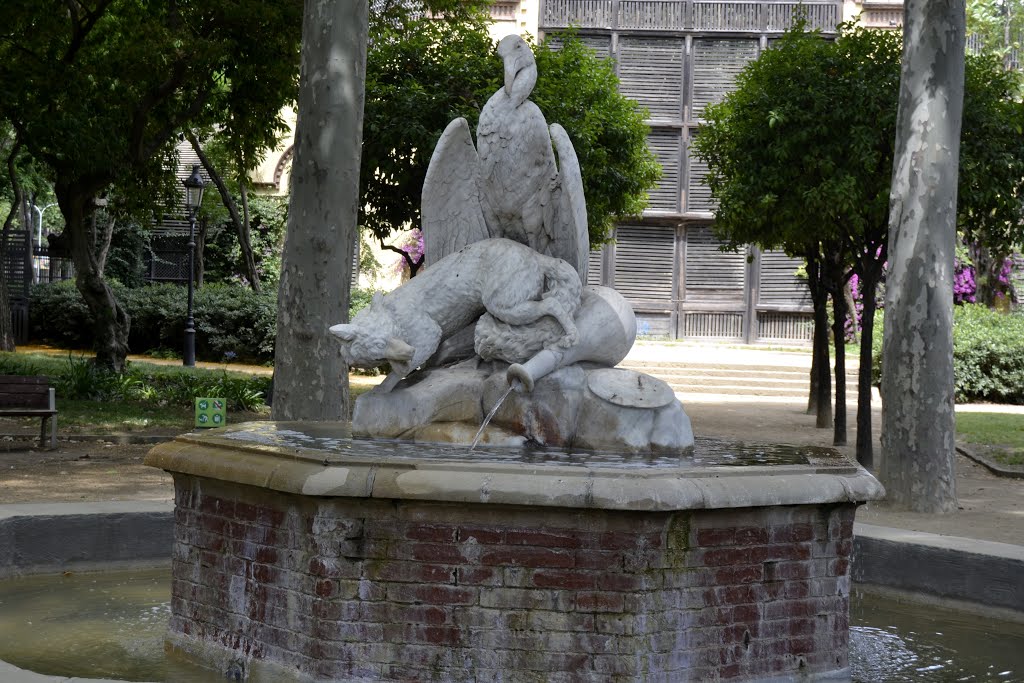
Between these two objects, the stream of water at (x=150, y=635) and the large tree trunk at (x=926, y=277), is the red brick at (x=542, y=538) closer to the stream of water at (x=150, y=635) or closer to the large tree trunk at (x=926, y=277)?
the stream of water at (x=150, y=635)

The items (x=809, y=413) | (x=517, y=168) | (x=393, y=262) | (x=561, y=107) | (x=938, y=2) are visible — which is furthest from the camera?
(x=393, y=262)

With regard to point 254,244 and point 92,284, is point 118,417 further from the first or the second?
point 254,244

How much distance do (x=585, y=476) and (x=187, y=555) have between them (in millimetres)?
1904

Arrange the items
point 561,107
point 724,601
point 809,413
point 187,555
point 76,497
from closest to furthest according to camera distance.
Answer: point 724,601, point 187,555, point 76,497, point 561,107, point 809,413

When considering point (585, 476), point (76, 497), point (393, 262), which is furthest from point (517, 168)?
point (393, 262)

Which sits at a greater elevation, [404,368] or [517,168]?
[517,168]

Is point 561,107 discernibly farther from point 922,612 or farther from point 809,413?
point 922,612

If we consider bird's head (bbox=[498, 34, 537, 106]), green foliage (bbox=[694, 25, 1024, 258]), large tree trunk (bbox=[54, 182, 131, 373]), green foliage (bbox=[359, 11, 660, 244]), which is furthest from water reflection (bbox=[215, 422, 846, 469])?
large tree trunk (bbox=[54, 182, 131, 373])

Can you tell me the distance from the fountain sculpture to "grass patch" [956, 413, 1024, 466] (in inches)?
387

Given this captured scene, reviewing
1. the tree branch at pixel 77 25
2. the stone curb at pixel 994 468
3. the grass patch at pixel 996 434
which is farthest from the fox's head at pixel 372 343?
the tree branch at pixel 77 25

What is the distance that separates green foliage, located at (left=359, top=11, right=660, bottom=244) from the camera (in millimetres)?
15086

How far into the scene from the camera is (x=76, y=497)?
8.72m

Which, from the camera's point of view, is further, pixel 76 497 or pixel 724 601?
pixel 76 497

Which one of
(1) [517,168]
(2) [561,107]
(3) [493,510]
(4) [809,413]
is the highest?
(2) [561,107]
